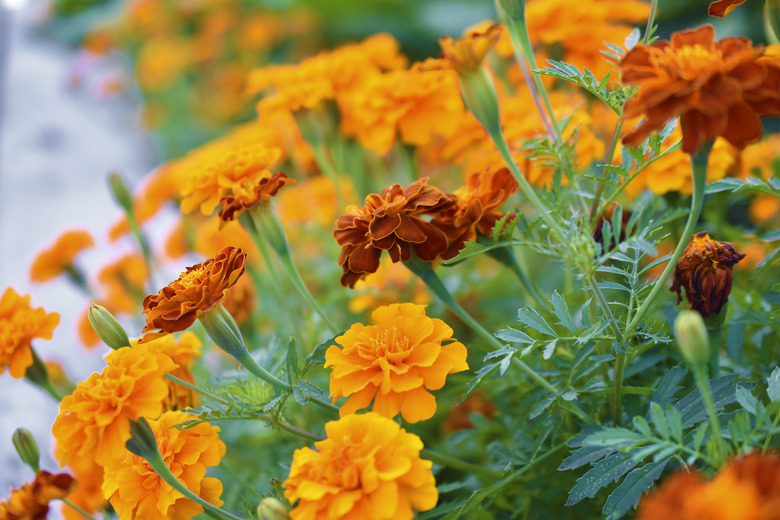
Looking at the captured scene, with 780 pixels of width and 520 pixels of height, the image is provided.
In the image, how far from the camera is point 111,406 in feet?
1.76

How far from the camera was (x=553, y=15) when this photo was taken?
0.95 m

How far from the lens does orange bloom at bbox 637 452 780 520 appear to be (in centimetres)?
31

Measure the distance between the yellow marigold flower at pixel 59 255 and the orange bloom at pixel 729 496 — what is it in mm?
1071

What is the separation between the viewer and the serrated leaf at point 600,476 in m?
0.51

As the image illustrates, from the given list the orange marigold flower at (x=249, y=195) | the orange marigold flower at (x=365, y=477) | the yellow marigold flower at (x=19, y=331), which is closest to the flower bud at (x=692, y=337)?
the orange marigold flower at (x=365, y=477)

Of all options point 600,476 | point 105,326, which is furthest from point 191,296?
point 600,476

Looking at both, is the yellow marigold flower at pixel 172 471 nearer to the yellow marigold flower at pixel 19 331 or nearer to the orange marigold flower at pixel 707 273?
the yellow marigold flower at pixel 19 331

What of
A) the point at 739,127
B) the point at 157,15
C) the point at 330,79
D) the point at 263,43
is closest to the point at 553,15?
the point at 330,79

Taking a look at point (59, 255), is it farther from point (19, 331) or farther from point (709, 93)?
point (709, 93)

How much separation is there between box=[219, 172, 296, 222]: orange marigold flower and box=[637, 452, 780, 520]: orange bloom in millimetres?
473

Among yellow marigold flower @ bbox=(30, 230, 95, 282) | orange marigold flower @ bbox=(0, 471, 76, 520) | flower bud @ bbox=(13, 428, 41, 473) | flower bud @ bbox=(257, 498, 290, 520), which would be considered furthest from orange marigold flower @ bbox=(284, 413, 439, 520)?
yellow marigold flower @ bbox=(30, 230, 95, 282)

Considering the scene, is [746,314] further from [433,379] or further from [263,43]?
[263,43]

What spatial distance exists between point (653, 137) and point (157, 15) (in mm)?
3045

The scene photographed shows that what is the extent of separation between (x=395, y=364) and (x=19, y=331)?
15.7 inches
